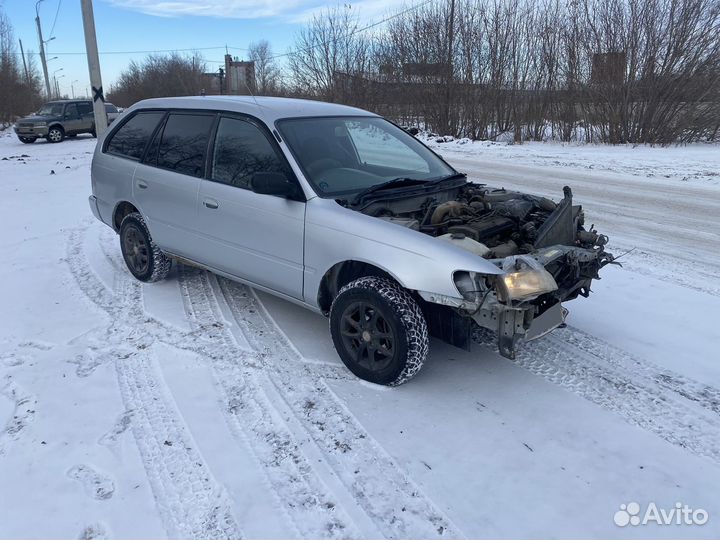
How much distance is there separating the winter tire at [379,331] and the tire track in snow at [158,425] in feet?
3.75

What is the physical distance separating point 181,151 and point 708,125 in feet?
59.3

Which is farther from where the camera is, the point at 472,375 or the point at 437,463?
the point at 472,375

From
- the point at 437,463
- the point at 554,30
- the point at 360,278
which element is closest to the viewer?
the point at 437,463

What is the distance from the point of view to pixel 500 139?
73.4ft

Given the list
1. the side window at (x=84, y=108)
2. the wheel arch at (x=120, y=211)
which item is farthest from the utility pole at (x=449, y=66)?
the wheel arch at (x=120, y=211)

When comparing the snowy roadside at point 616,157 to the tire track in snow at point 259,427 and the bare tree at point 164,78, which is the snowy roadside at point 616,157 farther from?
the bare tree at point 164,78

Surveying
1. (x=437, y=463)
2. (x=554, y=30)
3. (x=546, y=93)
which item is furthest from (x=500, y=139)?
(x=437, y=463)

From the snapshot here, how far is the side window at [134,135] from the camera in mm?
5270

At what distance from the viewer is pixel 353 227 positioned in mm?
3492

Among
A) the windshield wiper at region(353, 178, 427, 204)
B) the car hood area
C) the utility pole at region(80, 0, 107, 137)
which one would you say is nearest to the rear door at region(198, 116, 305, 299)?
the windshield wiper at region(353, 178, 427, 204)

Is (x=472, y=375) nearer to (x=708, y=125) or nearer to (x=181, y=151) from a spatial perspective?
(x=181, y=151)

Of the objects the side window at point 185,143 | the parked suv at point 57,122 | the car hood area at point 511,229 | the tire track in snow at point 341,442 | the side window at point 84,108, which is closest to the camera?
the tire track in snow at point 341,442

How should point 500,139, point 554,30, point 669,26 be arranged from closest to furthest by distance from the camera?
1. point 669,26
2. point 554,30
3. point 500,139

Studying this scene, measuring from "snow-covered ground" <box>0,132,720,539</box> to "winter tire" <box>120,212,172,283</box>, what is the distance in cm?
19
